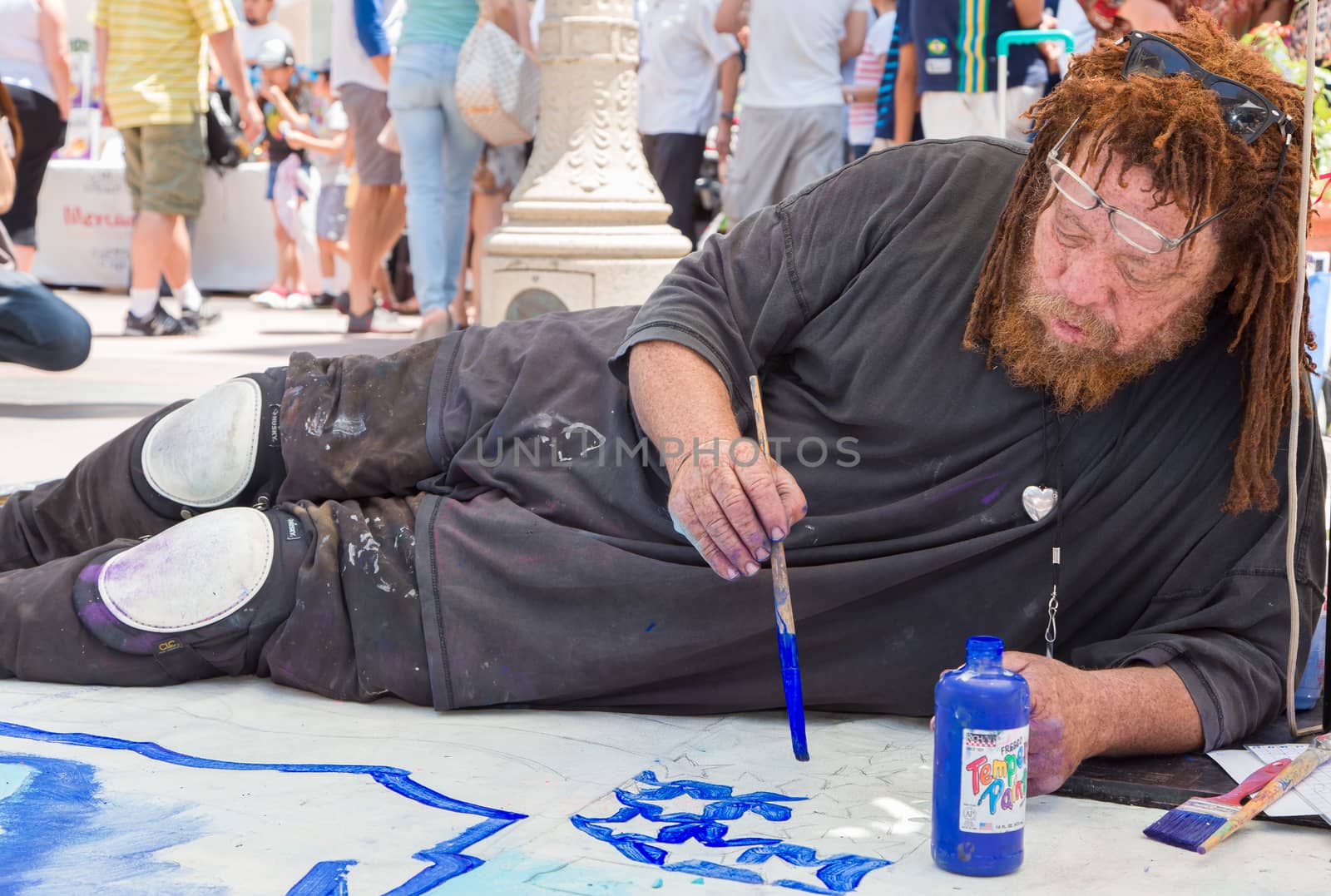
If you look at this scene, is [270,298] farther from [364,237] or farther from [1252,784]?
[1252,784]

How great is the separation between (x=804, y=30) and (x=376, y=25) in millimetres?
1654

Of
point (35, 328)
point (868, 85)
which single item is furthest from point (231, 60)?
point (868, 85)

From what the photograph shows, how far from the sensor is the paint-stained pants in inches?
82.7

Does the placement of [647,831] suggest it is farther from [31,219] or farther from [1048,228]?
[31,219]

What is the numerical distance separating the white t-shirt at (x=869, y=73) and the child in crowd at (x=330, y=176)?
9.24 ft

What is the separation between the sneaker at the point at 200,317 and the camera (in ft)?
21.7

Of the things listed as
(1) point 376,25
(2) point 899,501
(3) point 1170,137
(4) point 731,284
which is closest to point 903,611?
(2) point 899,501

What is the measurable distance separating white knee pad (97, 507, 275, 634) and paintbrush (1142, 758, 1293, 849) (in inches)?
48.8

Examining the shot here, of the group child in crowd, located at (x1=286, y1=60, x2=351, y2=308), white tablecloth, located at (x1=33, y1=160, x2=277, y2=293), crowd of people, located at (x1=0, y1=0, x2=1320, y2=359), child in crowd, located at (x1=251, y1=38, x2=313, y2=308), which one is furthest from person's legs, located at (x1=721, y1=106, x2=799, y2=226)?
white tablecloth, located at (x1=33, y1=160, x2=277, y2=293)

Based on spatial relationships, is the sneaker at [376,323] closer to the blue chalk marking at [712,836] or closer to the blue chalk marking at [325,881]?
the blue chalk marking at [712,836]

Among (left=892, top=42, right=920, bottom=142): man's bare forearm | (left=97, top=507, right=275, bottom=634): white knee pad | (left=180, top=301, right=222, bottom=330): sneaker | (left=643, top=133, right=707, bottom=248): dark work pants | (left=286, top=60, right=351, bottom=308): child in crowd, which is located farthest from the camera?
(left=286, top=60, right=351, bottom=308): child in crowd

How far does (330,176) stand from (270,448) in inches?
238

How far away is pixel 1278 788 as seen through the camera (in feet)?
5.74

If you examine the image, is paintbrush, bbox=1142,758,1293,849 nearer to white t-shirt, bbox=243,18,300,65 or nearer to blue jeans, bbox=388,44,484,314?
blue jeans, bbox=388,44,484,314
